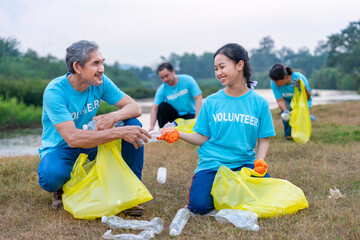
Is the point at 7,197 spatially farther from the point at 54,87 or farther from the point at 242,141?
the point at 242,141

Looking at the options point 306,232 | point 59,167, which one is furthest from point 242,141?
point 59,167

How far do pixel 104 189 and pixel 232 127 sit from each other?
973mm

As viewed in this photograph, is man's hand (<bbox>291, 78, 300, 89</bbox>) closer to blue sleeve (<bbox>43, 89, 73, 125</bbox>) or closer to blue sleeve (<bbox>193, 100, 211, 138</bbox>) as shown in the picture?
blue sleeve (<bbox>193, 100, 211, 138</bbox>)

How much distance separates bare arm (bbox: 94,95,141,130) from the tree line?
2.27ft

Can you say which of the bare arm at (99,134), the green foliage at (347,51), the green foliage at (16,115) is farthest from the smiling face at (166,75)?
the green foliage at (347,51)

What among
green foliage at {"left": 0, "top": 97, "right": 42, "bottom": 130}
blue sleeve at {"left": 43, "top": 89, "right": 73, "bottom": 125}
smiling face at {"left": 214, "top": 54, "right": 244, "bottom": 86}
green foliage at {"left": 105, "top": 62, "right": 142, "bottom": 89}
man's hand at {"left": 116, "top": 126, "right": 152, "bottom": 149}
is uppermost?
smiling face at {"left": 214, "top": 54, "right": 244, "bottom": 86}

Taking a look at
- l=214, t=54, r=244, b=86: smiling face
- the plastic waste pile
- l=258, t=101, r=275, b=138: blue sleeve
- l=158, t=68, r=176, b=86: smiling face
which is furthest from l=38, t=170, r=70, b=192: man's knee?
l=158, t=68, r=176, b=86: smiling face

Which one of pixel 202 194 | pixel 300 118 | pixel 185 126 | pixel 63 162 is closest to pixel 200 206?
pixel 202 194

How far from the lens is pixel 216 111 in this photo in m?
2.95

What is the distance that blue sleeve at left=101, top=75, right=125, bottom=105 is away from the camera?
10.5 ft

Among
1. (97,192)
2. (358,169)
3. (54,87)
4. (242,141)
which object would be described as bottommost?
(358,169)

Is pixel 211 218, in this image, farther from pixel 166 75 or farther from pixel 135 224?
pixel 166 75

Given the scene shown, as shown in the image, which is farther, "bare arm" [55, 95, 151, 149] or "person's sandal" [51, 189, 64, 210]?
"person's sandal" [51, 189, 64, 210]

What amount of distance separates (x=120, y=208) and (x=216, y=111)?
948mm
